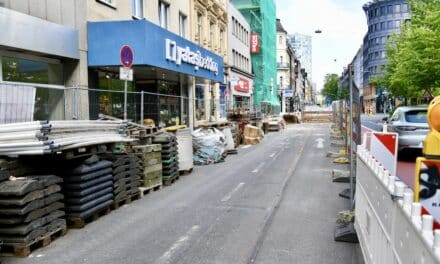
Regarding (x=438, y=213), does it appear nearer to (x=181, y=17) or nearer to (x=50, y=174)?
(x=50, y=174)

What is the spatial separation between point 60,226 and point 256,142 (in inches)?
772

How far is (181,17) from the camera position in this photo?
25.1 meters

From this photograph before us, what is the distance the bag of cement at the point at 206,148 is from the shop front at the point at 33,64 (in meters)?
5.06

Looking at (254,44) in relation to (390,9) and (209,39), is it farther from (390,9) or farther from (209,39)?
(390,9)

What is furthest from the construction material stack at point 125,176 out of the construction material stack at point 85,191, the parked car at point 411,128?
the parked car at point 411,128

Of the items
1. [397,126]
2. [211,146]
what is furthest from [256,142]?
[397,126]

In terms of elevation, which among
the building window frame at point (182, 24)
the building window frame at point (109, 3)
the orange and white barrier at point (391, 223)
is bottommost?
the orange and white barrier at point (391, 223)

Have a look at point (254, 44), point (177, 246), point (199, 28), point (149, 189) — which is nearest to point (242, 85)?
A: point (254, 44)

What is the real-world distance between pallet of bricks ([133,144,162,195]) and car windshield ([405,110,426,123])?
316 inches

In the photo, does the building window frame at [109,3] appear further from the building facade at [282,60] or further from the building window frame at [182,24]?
the building facade at [282,60]

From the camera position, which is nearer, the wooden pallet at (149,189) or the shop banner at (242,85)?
the wooden pallet at (149,189)

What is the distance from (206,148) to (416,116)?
6.96 meters

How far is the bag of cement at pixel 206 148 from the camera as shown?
54.4 ft

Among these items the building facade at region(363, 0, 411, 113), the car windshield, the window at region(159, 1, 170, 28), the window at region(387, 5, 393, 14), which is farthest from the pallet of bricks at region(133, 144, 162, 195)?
the window at region(387, 5, 393, 14)
